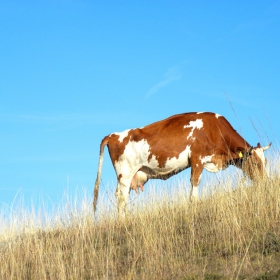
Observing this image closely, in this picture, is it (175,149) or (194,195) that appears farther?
(175,149)

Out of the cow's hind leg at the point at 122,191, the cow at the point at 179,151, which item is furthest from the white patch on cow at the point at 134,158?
the cow's hind leg at the point at 122,191

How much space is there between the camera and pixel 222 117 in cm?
1224

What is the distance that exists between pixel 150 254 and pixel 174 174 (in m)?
5.08

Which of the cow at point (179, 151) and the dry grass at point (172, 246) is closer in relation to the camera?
the dry grass at point (172, 246)

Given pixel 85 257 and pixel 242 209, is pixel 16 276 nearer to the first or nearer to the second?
pixel 85 257

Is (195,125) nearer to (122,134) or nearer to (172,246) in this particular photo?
(122,134)

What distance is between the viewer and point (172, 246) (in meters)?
7.74

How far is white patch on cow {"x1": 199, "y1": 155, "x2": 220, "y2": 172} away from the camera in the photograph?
1170 centimetres

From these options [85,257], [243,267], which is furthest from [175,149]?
[243,267]

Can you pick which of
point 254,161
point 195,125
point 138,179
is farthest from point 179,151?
point 254,161

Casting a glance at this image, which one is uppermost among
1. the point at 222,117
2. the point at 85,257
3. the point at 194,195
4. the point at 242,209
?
the point at 222,117

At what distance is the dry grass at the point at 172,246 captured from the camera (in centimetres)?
672

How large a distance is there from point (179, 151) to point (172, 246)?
4.44 metres

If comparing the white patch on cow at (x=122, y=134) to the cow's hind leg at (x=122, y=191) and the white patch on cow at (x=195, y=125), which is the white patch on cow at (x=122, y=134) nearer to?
the cow's hind leg at (x=122, y=191)
